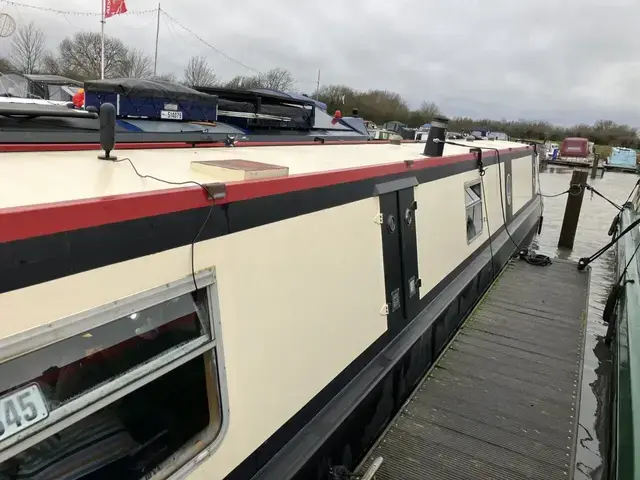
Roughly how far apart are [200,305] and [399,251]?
1925 millimetres

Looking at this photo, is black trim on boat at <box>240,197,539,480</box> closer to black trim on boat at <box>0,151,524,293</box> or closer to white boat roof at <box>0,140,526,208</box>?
black trim on boat at <box>0,151,524,293</box>

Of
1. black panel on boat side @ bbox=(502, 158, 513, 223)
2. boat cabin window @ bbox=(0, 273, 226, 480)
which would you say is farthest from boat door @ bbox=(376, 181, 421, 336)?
black panel on boat side @ bbox=(502, 158, 513, 223)

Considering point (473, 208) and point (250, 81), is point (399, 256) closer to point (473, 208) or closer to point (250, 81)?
point (473, 208)

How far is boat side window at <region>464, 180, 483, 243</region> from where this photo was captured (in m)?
5.22

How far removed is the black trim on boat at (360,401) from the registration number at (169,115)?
334 cm

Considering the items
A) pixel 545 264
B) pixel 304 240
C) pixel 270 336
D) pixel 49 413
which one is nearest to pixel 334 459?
pixel 270 336

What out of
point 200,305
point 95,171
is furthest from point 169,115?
point 200,305

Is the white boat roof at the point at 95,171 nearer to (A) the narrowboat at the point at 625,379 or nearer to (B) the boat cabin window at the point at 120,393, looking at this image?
(B) the boat cabin window at the point at 120,393

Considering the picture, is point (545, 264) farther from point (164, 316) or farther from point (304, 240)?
point (164, 316)

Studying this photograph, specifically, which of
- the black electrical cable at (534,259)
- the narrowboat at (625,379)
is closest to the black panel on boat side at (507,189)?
the black electrical cable at (534,259)

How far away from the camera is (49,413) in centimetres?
128

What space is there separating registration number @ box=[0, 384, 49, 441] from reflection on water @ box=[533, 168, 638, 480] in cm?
391

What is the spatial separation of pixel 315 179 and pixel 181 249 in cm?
100

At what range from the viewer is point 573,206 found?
1091 centimetres
